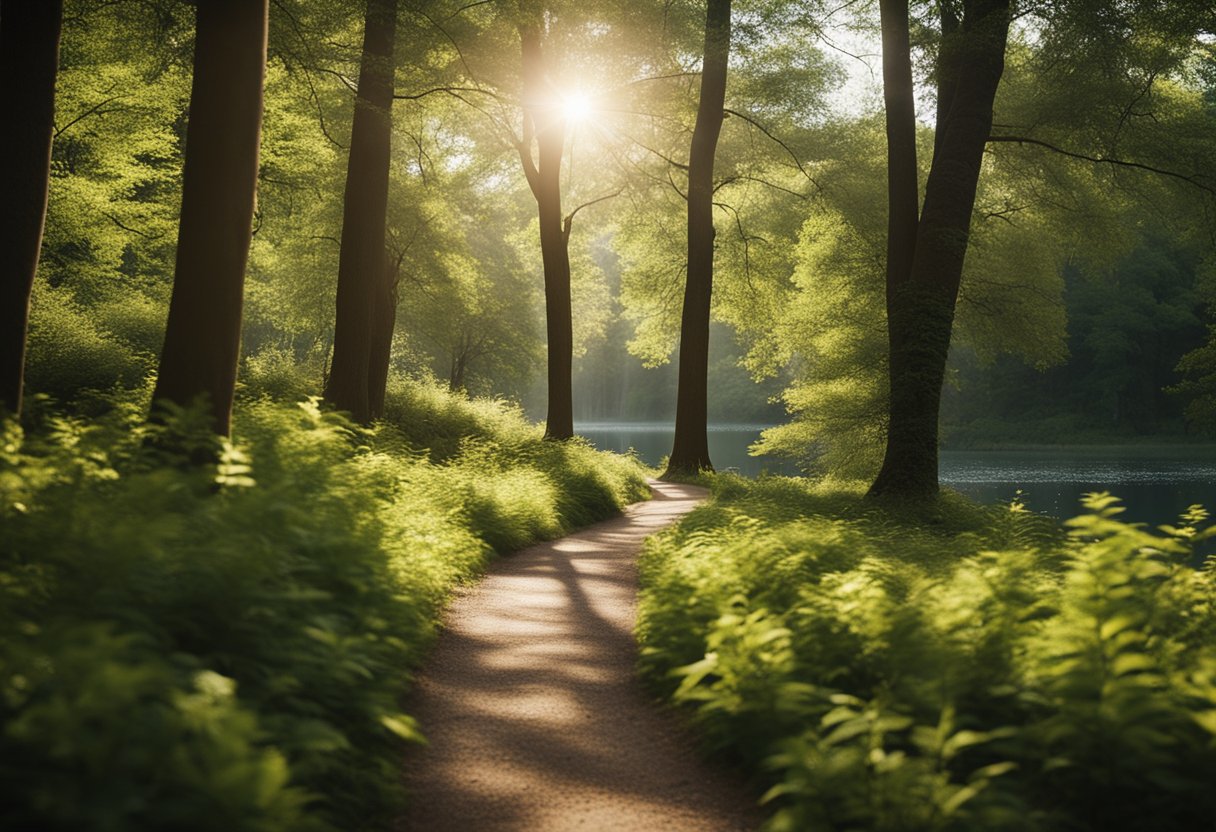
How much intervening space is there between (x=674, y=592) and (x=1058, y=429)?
62329 mm

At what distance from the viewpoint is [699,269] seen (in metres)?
21.8

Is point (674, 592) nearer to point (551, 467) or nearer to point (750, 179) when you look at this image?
point (551, 467)

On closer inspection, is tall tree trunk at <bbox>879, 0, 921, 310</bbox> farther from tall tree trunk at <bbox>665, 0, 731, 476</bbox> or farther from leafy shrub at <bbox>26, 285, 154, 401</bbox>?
leafy shrub at <bbox>26, 285, 154, 401</bbox>

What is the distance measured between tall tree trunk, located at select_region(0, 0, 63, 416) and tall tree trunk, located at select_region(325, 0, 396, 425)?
5223 mm

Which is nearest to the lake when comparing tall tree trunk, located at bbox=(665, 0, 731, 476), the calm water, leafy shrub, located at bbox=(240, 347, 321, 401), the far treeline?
the calm water

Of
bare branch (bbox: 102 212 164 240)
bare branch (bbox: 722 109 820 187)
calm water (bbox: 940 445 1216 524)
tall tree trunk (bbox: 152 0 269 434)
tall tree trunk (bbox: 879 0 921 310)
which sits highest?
bare branch (bbox: 722 109 820 187)

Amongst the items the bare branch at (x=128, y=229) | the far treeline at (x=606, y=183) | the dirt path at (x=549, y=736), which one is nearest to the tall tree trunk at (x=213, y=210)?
the far treeline at (x=606, y=183)

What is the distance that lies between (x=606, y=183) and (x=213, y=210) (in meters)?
20.1

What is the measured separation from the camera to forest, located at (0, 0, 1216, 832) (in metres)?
3.45

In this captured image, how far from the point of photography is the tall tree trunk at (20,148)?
7.34 metres

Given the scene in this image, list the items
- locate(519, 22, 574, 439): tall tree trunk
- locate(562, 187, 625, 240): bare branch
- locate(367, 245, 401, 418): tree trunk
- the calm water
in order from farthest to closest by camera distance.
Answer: the calm water < locate(562, 187, 625, 240): bare branch < locate(519, 22, 574, 439): tall tree trunk < locate(367, 245, 401, 418): tree trunk

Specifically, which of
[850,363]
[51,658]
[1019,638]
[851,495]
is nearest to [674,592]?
[1019,638]

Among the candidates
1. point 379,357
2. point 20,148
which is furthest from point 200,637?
point 379,357

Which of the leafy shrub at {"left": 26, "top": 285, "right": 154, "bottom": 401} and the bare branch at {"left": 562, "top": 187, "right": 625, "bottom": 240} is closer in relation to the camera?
the leafy shrub at {"left": 26, "top": 285, "right": 154, "bottom": 401}
